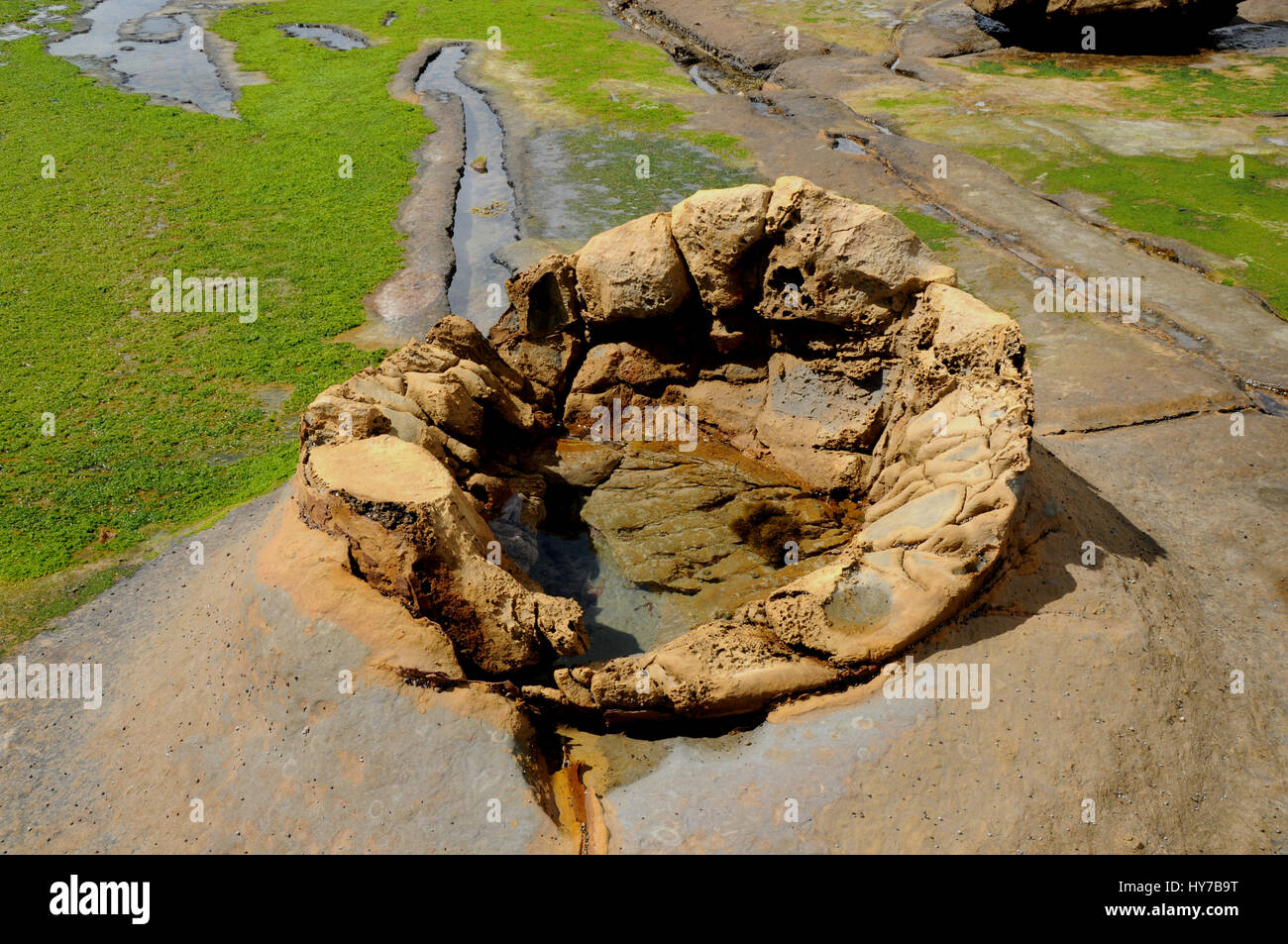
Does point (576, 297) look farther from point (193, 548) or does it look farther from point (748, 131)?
point (748, 131)

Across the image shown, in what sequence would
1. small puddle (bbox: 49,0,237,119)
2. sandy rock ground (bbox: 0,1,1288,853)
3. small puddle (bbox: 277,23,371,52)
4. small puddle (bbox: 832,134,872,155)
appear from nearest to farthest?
sandy rock ground (bbox: 0,1,1288,853)
small puddle (bbox: 832,134,872,155)
small puddle (bbox: 49,0,237,119)
small puddle (bbox: 277,23,371,52)

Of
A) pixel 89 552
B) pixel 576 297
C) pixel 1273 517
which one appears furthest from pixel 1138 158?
pixel 89 552

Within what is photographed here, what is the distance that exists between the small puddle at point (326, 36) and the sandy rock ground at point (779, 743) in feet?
71.8

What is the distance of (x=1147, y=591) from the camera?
680 centimetres

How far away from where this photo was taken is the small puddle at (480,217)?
43.4 ft

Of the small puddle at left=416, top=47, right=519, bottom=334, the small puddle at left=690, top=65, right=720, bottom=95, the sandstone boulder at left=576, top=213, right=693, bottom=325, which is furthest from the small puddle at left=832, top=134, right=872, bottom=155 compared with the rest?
the sandstone boulder at left=576, top=213, right=693, bottom=325

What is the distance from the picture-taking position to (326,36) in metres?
26.5

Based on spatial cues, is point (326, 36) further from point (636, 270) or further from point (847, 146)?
point (636, 270)

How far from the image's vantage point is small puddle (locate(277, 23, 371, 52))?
25.5m

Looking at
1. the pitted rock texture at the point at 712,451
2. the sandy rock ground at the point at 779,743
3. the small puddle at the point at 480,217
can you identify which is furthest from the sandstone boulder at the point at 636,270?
the sandy rock ground at the point at 779,743

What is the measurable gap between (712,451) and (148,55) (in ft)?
73.1

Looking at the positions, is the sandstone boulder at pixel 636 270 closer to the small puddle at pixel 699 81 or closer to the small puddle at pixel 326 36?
the small puddle at pixel 699 81

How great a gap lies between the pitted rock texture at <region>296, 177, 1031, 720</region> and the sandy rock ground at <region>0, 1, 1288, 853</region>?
1.32ft

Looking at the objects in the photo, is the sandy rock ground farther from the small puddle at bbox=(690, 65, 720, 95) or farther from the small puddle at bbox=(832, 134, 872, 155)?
the small puddle at bbox=(690, 65, 720, 95)
